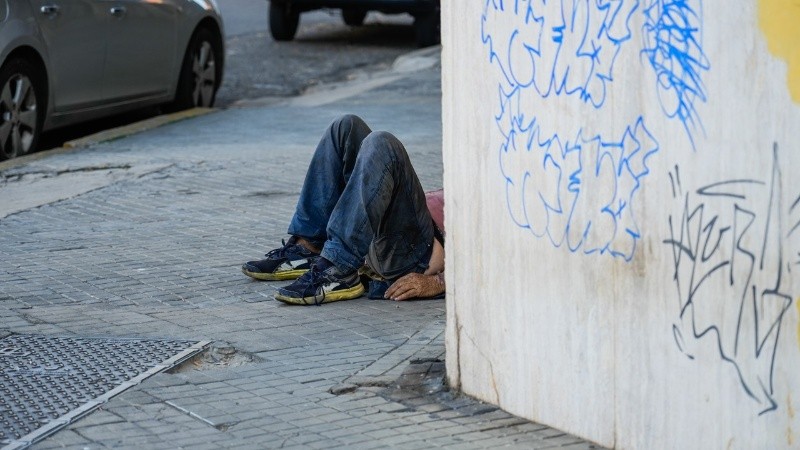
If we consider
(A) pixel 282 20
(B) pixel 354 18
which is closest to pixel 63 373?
(A) pixel 282 20

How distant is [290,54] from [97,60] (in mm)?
6347

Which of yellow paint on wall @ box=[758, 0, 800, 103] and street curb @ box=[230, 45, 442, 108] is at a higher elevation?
yellow paint on wall @ box=[758, 0, 800, 103]

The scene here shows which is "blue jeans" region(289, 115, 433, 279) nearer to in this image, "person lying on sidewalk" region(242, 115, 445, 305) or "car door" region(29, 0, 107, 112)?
"person lying on sidewalk" region(242, 115, 445, 305)

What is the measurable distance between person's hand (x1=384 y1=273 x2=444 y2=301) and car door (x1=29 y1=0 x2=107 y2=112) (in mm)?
4736

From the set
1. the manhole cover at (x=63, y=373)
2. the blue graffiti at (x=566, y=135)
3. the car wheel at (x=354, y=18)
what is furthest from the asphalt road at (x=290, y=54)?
the blue graffiti at (x=566, y=135)

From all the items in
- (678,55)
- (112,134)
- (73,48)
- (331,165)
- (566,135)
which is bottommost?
(112,134)

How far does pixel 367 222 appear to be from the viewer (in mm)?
5473

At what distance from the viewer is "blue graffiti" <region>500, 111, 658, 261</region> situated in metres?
3.74

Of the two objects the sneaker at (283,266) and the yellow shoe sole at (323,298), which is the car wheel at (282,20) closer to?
the sneaker at (283,266)

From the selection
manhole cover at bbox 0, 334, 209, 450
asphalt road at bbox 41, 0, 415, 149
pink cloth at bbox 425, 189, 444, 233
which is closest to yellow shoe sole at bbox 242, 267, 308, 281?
pink cloth at bbox 425, 189, 444, 233

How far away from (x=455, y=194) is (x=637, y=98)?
33.9 inches

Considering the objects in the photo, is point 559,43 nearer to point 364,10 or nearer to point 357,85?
point 357,85

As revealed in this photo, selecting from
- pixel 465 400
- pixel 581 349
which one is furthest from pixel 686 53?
pixel 465 400

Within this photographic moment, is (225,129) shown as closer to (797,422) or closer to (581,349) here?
(581,349)
